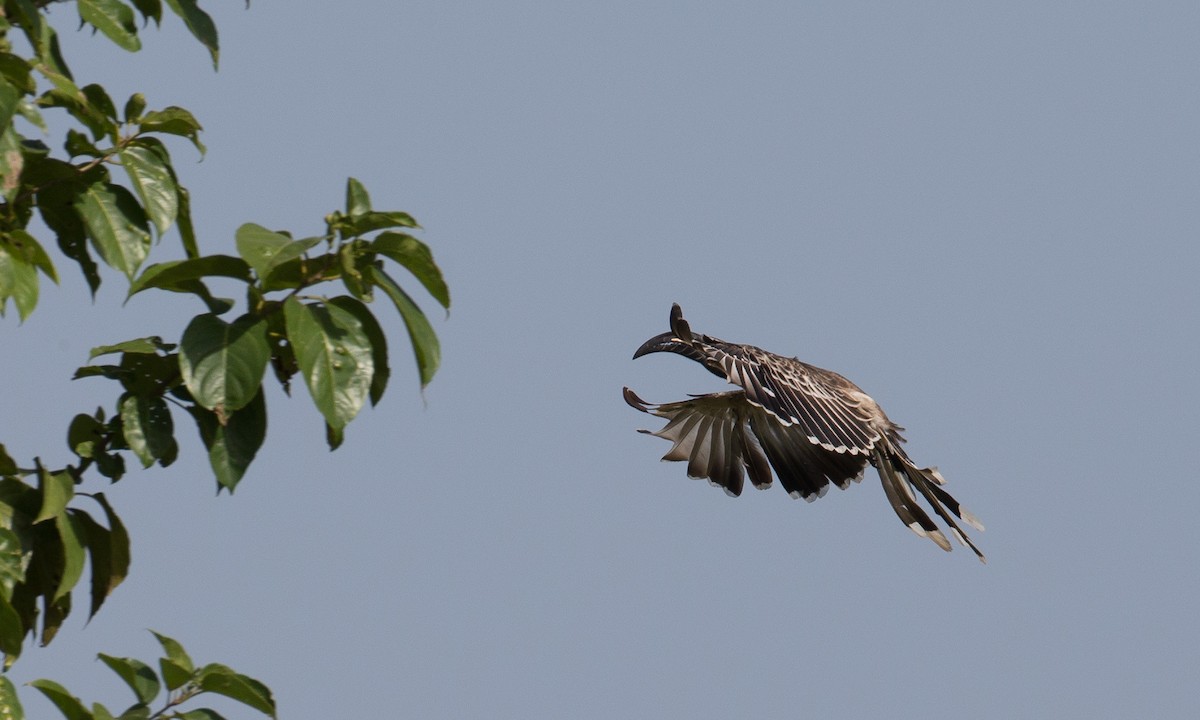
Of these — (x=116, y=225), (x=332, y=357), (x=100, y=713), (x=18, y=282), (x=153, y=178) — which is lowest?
(x=100, y=713)

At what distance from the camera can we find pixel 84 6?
3.88 metres

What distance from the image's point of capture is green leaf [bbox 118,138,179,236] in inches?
148

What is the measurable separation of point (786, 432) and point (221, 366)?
20.9 ft

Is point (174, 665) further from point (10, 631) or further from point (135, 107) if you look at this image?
point (135, 107)

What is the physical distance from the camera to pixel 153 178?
380cm

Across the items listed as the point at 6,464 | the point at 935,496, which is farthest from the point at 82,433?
the point at 935,496

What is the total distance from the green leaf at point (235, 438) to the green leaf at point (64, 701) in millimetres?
624

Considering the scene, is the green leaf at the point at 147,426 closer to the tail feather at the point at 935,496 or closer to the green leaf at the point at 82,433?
the green leaf at the point at 82,433

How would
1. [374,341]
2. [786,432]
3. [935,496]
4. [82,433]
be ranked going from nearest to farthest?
[374,341]
[82,433]
[935,496]
[786,432]

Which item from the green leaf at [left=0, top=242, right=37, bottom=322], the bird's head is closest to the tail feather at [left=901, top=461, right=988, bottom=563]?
the bird's head

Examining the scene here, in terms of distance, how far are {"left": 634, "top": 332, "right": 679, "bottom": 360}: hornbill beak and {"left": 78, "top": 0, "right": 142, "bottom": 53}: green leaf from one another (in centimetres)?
427

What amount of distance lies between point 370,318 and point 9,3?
113 centimetres

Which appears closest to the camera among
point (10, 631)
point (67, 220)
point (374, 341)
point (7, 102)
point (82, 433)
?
point (7, 102)

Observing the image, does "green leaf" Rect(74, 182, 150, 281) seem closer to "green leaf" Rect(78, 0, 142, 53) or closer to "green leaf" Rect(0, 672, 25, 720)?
"green leaf" Rect(78, 0, 142, 53)
